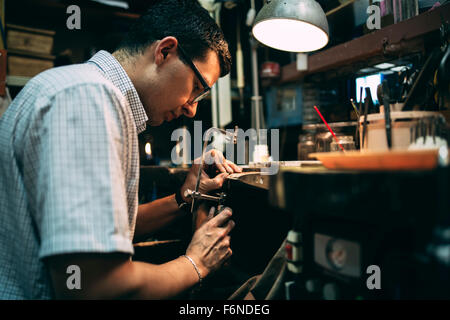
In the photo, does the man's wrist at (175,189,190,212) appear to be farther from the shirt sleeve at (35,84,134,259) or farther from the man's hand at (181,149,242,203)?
the shirt sleeve at (35,84,134,259)

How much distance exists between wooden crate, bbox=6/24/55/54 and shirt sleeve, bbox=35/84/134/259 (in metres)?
1.98

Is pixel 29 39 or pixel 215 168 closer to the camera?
pixel 215 168

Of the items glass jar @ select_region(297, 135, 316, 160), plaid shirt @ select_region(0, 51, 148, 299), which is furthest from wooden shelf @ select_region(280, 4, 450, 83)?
plaid shirt @ select_region(0, 51, 148, 299)

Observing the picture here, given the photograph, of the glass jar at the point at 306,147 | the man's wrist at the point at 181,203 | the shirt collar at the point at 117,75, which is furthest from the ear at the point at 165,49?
the glass jar at the point at 306,147

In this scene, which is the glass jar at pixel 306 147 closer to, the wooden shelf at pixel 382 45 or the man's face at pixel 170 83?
the wooden shelf at pixel 382 45

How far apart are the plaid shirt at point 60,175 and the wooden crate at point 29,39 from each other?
178 centimetres

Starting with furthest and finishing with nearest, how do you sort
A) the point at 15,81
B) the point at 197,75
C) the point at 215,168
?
the point at 15,81 < the point at 215,168 < the point at 197,75

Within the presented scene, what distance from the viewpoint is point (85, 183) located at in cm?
66

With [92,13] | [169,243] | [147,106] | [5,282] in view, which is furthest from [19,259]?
[92,13]

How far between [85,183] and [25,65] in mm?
2122

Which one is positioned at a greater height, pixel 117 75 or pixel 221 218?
pixel 117 75

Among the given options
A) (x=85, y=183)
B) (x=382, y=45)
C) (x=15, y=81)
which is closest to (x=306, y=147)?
(x=382, y=45)

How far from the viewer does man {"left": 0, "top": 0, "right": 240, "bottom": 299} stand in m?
0.65

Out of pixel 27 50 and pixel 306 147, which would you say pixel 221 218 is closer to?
pixel 306 147
